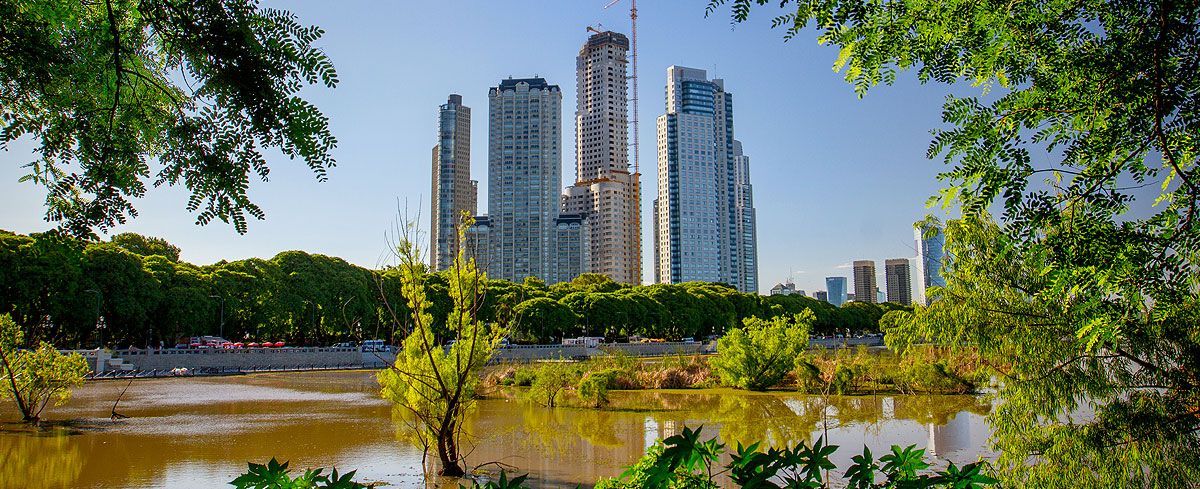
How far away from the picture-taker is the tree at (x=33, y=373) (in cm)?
1931

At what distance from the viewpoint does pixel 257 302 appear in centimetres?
5184

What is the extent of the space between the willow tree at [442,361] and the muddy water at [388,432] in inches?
33.1

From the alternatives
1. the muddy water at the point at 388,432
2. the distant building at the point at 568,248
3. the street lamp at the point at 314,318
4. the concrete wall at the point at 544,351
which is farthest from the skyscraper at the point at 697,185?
the muddy water at the point at 388,432

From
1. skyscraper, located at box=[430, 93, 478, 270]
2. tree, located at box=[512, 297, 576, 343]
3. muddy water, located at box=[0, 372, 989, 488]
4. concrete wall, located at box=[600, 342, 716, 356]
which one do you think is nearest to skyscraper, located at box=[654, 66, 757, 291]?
skyscraper, located at box=[430, 93, 478, 270]

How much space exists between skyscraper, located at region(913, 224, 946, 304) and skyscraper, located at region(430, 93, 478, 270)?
466 feet

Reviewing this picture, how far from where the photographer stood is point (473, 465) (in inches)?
552

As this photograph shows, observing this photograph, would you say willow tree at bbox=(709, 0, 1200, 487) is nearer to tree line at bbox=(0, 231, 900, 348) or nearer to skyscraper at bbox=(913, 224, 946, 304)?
skyscraper at bbox=(913, 224, 946, 304)

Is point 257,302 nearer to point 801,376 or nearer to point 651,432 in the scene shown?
point 801,376

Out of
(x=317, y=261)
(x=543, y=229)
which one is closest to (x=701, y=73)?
(x=543, y=229)

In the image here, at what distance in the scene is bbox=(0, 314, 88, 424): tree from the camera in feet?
63.4

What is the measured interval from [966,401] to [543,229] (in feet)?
386

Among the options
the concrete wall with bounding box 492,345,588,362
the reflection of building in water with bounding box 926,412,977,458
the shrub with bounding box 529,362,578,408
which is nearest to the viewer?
the reflection of building in water with bounding box 926,412,977,458

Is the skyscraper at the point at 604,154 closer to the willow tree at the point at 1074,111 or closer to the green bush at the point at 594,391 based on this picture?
the green bush at the point at 594,391

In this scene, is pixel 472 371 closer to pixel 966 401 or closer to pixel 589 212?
pixel 966 401
